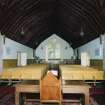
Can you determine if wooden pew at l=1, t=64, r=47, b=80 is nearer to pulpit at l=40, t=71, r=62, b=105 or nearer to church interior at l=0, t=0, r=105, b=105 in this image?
church interior at l=0, t=0, r=105, b=105

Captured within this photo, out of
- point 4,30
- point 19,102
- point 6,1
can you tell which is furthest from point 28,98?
point 4,30

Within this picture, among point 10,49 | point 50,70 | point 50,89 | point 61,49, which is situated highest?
point 61,49

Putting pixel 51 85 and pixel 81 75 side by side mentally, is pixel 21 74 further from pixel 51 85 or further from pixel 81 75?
pixel 81 75

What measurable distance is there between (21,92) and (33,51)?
17.8 m

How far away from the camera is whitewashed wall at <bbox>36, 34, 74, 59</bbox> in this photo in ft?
85.4

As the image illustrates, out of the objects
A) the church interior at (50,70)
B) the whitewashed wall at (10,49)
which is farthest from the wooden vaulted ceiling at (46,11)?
the whitewashed wall at (10,49)

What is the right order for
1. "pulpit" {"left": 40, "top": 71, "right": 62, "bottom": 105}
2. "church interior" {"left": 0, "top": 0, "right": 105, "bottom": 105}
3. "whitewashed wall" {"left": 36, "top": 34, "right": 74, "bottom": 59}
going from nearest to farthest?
"pulpit" {"left": 40, "top": 71, "right": 62, "bottom": 105}, "church interior" {"left": 0, "top": 0, "right": 105, "bottom": 105}, "whitewashed wall" {"left": 36, "top": 34, "right": 74, "bottom": 59}

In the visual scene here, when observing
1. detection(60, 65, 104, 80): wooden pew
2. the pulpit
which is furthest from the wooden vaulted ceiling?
the pulpit

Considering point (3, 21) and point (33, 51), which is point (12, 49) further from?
point (33, 51)

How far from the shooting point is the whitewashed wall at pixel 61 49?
26030 millimetres

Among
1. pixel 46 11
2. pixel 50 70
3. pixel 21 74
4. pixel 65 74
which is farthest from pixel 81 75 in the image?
pixel 46 11

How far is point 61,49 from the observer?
85.8 feet

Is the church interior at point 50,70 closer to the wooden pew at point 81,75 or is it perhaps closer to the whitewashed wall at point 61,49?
the wooden pew at point 81,75

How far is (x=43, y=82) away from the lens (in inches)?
311
